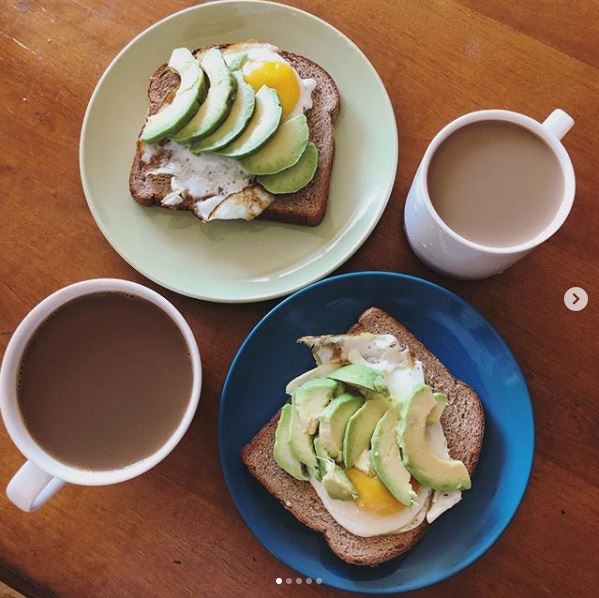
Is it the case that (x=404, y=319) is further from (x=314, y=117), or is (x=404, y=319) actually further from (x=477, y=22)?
(x=477, y=22)

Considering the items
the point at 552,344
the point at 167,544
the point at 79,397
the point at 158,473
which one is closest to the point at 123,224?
the point at 79,397

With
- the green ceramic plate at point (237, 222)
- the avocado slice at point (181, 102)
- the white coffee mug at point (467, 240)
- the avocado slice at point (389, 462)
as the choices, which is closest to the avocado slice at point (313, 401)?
the avocado slice at point (389, 462)

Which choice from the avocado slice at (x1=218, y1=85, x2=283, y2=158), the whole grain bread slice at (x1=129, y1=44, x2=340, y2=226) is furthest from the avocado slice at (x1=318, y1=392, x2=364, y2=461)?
the avocado slice at (x1=218, y1=85, x2=283, y2=158)

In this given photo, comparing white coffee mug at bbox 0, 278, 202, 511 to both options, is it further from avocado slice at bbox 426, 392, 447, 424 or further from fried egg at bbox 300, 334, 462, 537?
avocado slice at bbox 426, 392, 447, 424

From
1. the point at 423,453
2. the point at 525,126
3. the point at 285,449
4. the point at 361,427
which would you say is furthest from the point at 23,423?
the point at 525,126

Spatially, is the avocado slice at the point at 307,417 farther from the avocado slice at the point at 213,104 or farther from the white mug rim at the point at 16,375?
the avocado slice at the point at 213,104
